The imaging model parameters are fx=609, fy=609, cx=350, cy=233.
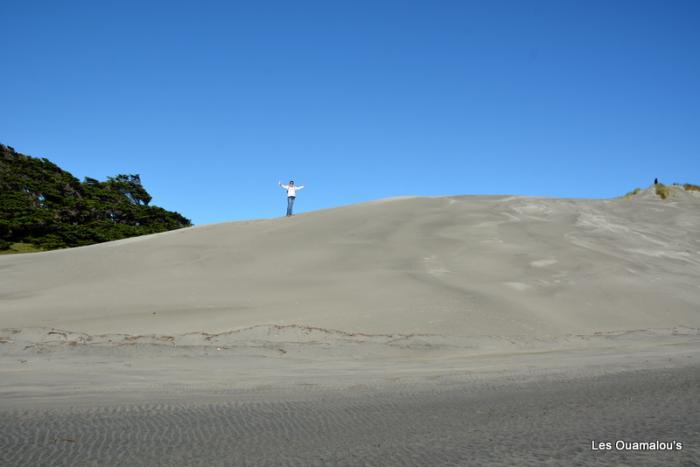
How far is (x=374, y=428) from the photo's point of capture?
4.11 metres

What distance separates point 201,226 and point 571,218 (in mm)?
11883

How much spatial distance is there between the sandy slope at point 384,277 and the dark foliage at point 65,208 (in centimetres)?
1939

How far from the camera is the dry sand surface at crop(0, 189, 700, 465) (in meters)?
3.78

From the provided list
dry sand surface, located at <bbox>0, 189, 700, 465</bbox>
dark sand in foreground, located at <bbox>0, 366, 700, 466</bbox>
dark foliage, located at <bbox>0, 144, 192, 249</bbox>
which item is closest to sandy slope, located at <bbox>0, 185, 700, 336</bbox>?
dry sand surface, located at <bbox>0, 189, 700, 465</bbox>

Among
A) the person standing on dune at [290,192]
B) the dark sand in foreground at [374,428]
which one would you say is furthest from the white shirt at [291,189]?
the dark sand in foreground at [374,428]

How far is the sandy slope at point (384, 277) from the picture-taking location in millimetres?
9547

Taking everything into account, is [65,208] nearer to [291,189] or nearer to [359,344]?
[291,189]

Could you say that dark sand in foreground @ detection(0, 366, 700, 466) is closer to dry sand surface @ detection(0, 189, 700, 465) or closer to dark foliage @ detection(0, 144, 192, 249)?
dry sand surface @ detection(0, 189, 700, 465)

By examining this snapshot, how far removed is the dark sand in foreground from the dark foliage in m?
30.6

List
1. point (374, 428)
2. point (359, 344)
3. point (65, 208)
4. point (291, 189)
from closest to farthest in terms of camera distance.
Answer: point (374, 428), point (359, 344), point (291, 189), point (65, 208)

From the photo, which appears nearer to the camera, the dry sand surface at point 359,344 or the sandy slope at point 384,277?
the dry sand surface at point 359,344

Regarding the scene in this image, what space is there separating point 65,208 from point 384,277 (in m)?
32.1

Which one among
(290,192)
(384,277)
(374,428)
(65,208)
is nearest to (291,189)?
(290,192)

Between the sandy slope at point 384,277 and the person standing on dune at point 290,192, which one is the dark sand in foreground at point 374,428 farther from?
the person standing on dune at point 290,192
